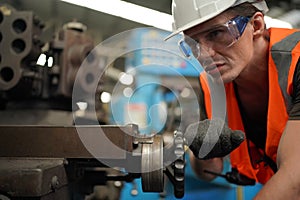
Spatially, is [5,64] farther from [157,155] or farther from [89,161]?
[157,155]

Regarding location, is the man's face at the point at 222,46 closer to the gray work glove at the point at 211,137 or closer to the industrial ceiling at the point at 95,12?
the gray work glove at the point at 211,137

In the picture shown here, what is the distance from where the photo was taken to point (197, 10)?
105 cm

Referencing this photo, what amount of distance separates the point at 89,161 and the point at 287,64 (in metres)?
0.61

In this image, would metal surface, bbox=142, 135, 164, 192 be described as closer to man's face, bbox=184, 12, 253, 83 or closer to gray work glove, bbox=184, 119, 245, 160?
gray work glove, bbox=184, 119, 245, 160

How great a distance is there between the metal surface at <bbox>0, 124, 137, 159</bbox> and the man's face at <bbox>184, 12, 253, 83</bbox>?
0.43 metres

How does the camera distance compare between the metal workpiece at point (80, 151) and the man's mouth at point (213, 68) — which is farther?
the man's mouth at point (213, 68)

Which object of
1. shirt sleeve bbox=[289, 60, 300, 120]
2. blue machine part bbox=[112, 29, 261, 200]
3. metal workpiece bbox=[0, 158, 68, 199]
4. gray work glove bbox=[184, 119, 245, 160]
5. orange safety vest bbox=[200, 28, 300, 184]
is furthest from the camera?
blue machine part bbox=[112, 29, 261, 200]

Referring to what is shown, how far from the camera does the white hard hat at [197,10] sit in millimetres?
1018

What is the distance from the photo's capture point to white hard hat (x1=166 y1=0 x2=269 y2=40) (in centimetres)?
102

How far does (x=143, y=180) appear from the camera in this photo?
713 mm

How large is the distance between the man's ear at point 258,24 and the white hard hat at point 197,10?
0.03m

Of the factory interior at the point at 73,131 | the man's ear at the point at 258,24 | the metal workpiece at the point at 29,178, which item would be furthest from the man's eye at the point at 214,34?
the metal workpiece at the point at 29,178

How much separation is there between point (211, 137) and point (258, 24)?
0.50 meters

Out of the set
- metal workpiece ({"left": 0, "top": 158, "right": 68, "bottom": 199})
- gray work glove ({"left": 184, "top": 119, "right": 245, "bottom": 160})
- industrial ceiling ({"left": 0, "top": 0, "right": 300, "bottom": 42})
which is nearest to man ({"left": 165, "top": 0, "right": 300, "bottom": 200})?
gray work glove ({"left": 184, "top": 119, "right": 245, "bottom": 160})
